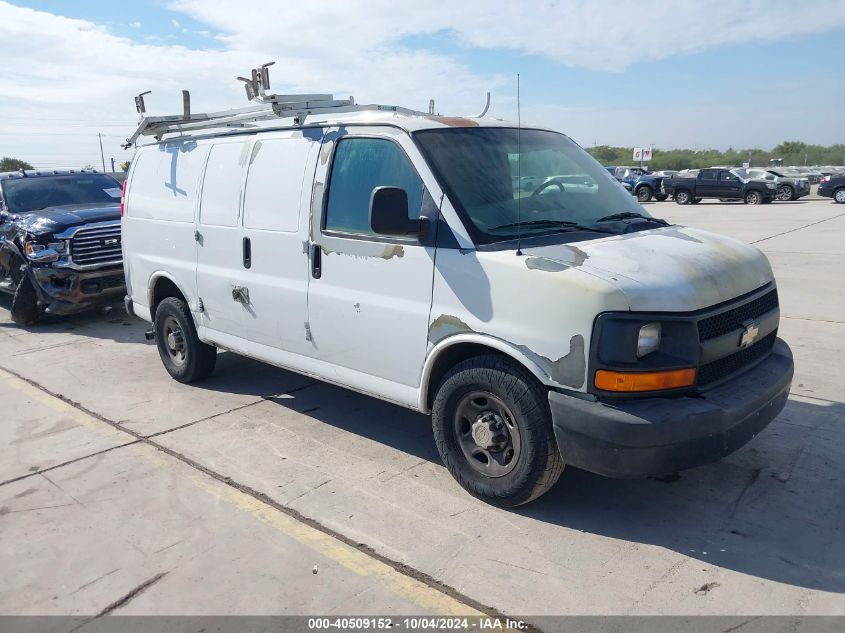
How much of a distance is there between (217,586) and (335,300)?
1824mm

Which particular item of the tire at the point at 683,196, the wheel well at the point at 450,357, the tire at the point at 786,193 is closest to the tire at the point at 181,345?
the wheel well at the point at 450,357

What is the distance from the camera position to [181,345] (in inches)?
243

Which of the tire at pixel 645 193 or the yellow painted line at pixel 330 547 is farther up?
the tire at pixel 645 193

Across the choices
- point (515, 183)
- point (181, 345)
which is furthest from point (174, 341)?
point (515, 183)

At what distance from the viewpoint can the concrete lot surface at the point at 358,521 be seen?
310 cm

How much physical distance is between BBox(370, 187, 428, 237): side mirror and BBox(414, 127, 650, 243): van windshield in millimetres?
281

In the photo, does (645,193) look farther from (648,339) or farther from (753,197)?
(648,339)

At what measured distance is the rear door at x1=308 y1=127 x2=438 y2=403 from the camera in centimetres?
393

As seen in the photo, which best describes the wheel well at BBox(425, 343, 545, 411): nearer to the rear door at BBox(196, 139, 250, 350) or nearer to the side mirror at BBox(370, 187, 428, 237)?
the side mirror at BBox(370, 187, 428, 237)

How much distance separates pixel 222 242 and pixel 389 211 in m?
2.05

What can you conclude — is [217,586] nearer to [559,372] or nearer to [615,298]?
[559,372]

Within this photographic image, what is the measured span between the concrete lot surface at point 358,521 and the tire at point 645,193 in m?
28.3

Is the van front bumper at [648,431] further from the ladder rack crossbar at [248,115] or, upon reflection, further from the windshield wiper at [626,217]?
the ladder rack crossbar at [248,115]

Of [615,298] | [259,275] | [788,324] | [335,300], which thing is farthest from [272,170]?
[788,324]
